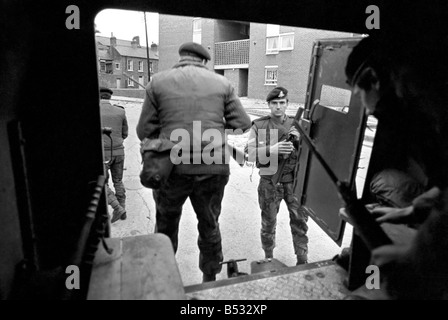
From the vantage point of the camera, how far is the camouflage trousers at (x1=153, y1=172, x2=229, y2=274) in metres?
3.11

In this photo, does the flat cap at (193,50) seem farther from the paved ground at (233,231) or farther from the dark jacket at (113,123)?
the dark jacket at (113,123)

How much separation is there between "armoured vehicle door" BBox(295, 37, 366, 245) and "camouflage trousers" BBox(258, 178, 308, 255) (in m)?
0.81

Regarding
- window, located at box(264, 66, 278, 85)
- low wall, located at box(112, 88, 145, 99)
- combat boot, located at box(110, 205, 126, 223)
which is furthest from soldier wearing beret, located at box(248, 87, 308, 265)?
low wall, located at box(112, 88, 145, 99)

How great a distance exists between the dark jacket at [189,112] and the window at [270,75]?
2413 centimetres

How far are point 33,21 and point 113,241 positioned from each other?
1.39 meters

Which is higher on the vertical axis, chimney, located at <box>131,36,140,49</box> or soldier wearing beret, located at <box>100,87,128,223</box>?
chimney, located at <box>131,36,140,49</box>

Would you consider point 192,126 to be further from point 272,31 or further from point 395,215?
point 272,31

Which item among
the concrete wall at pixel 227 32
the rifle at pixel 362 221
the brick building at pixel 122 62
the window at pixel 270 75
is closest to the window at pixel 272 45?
the window at pixel 270 75

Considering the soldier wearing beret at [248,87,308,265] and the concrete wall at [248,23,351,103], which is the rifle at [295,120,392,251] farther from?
the concrete wall at [248,23,351,103]

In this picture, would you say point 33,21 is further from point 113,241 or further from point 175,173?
point 175,173

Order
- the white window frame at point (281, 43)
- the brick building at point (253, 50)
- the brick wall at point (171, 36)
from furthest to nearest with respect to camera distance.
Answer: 1. the brick wall at point (171, 36)
2. the white window frame at point (281, 43)
3. the brick building at point (253, 50)

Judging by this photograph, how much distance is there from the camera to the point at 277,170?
407 centimetres

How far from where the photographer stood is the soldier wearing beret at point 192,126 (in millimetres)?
3014

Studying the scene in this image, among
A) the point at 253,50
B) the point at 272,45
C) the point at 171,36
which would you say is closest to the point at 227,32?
the point at 253,50
